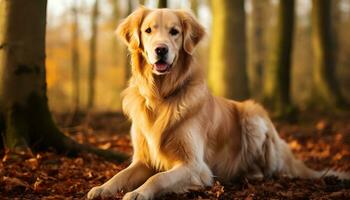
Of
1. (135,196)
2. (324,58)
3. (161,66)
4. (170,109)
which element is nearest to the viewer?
(135,196)

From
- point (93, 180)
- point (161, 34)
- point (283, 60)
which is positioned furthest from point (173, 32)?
point (283, 60)

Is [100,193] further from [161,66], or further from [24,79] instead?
[24,79]

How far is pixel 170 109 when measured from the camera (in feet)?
15.5

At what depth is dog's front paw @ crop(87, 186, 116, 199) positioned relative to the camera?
3989mm

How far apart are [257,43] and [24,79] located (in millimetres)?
18763

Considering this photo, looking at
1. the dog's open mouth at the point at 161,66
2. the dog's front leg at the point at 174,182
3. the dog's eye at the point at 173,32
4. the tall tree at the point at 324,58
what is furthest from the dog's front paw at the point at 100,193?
the tall tree at the point at 324,58

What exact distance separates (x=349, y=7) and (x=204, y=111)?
21.5 metres

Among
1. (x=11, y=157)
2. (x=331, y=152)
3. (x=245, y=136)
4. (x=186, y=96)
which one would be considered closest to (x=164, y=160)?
(x=186, y=96)

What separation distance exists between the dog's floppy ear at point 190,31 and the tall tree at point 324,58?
9.24 m

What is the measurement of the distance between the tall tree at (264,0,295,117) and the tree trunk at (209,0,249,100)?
27.9 inches

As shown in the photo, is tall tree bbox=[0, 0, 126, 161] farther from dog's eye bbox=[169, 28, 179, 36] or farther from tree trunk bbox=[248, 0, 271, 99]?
tree trunk bbox=[248, 0, 271, 99]

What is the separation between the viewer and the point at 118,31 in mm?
5012

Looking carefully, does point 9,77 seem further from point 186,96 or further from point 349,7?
point 349,7

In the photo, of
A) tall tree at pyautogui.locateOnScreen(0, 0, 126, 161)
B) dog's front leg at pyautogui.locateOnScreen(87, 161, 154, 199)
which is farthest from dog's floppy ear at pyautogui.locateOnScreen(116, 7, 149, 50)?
dog's front leg at pyautogui.locateOnScreen(87, 161, 154, 199)
